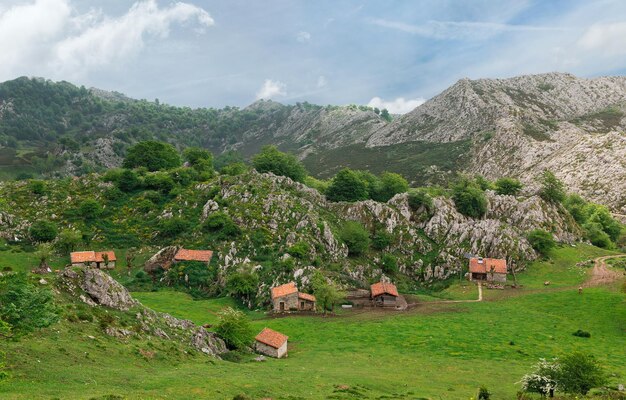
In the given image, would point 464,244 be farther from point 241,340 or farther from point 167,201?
point 167,201

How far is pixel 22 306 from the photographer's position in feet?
98.1

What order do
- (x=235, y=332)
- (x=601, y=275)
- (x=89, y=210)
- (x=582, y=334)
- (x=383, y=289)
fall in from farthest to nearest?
(x=89, y=210), (x=601, y=275), (x=383, y=289), (x=582, y=334), (x=235, y=332)

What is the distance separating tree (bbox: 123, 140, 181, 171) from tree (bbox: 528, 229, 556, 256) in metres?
123

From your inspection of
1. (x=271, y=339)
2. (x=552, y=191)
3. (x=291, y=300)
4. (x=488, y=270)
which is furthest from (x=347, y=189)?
(x=271, y=339)

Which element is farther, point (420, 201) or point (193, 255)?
point (420, 201)

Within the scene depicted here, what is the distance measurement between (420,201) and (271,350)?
79.3 meters

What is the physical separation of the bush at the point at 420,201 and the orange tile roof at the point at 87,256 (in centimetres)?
8325

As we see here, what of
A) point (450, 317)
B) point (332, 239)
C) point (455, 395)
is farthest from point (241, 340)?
point (332, 239)

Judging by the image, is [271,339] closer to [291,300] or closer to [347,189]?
[291,300]

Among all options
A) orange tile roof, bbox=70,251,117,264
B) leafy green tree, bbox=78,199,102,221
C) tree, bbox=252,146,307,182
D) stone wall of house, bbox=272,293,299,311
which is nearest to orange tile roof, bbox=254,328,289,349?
stone wall of house, bbox=272,293,299,311

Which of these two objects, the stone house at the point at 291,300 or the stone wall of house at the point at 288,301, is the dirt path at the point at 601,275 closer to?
the stone house at the point at 291,300

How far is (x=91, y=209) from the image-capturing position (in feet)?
369

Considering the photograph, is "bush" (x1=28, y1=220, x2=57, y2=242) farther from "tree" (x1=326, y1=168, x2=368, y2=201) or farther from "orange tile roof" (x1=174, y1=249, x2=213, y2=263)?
"tree" (x1=326, y1=168, x2=368, y2=201)

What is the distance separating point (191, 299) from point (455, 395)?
62830 millimetres
